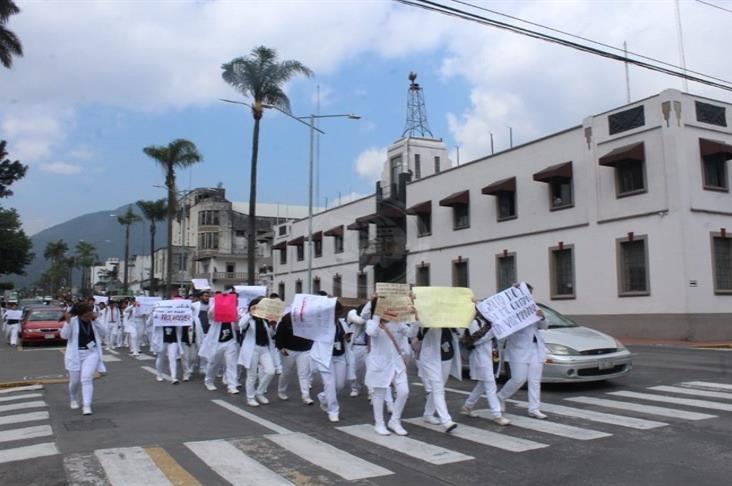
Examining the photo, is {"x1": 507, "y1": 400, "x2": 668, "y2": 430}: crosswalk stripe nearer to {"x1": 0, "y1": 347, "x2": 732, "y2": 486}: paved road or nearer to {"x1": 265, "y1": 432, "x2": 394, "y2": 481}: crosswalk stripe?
{"x1": 0, "y1": 347, "x2": 732, "y2": 486}: paved road

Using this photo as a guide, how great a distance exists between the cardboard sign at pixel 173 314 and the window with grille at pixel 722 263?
1928 cm

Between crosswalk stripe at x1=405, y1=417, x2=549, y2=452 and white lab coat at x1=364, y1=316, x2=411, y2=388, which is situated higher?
white lab coat at x1=364, y1=316, x2=411, y2=388

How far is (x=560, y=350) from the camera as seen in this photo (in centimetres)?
1072

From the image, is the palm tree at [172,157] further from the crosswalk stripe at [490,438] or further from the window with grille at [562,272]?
the crosswalk stripe at [490,438]

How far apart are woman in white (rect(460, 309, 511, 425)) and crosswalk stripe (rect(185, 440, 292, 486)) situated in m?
3.21

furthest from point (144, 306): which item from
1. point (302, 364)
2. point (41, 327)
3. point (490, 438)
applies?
point (490, 438)

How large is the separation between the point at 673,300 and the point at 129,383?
1863cm

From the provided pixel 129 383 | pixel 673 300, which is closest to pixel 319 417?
pixel 129 383

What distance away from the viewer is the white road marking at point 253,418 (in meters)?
8.32

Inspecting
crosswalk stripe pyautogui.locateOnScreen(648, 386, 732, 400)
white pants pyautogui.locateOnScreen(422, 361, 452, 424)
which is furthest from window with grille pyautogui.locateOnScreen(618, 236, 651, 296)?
white pants pyautogui.locateOnScreen(422, 361, 452, 424)

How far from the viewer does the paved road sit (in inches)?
238

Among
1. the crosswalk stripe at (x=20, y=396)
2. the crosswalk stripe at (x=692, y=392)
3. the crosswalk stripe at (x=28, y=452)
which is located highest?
the crosswalk stripe at (x=692, y=392)

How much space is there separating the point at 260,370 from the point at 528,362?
4423 mm

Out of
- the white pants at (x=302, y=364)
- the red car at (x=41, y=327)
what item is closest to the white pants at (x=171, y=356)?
the white pants at (x=302, y=364)
